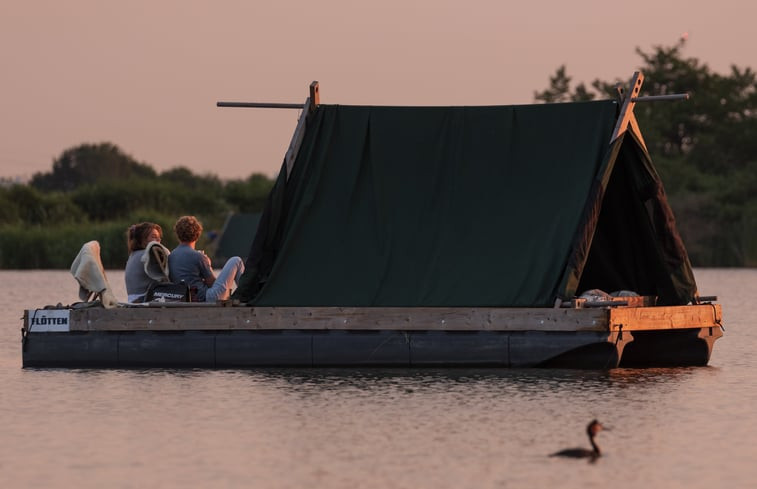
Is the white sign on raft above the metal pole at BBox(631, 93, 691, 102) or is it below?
below

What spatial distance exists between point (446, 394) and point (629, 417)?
1.92 metres

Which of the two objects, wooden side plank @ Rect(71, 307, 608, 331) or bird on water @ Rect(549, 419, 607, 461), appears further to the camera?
wooden side plank @ Rect(71, 307, 608, 331)

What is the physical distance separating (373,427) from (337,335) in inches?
160

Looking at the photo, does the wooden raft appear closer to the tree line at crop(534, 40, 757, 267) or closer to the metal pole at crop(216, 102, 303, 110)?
the metal pole at crop(216, 102, 303, 110)

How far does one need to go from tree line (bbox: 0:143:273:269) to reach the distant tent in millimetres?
39252

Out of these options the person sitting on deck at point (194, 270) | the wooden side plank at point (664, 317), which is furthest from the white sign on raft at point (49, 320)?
the wooden side plank at point (664, 317)

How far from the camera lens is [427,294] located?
641 inches

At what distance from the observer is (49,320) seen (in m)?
16.2

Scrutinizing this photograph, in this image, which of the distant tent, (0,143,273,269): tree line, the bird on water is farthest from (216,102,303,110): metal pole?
(0,143,273,269): tree line

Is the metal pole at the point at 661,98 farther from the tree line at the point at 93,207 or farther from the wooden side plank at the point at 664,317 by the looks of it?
the tree line at the point at 93,207

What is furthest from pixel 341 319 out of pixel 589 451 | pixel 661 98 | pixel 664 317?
pixel 589 451

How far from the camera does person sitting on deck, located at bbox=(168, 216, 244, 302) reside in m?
16.7

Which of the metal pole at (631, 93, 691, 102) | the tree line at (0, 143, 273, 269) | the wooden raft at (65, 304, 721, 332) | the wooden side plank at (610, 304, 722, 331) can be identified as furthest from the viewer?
the tree line at (0, 143, 273, 269)

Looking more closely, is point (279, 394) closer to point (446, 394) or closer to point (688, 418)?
point (446, 394)
